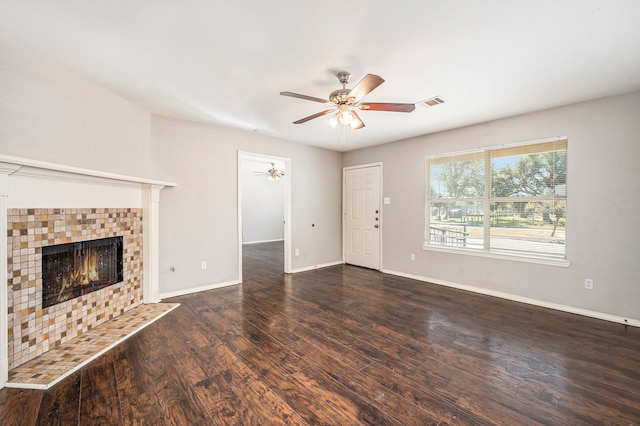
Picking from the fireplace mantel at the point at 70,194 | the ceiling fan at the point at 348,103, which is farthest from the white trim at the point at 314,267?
the ceiling fan at the point at 348,103

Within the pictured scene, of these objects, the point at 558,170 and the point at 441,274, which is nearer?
the point at 558,170

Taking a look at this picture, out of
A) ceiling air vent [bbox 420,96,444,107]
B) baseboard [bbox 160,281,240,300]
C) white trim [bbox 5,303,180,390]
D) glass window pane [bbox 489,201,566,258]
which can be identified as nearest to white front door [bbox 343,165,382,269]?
glass window pane [bbox 489,201,566,258]

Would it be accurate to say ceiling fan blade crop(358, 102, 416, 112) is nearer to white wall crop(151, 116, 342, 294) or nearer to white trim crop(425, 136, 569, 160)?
white trim crop(425, 136, 569, 160)

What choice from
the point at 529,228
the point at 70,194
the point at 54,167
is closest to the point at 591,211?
the point at 529,228

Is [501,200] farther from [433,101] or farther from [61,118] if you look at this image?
[61,118]

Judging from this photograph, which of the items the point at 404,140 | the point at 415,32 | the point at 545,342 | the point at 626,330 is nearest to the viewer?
the point at 415,32

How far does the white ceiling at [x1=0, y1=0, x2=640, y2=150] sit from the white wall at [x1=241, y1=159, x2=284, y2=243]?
5.66m

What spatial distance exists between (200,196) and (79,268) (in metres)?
1.66

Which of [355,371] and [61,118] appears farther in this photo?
[61,118]

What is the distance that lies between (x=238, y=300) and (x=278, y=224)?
604 centimetres

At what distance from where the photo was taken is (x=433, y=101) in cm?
309

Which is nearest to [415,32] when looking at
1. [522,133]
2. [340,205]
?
[522,133]

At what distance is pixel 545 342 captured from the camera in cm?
245

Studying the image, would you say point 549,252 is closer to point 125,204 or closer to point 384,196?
point 384,196
